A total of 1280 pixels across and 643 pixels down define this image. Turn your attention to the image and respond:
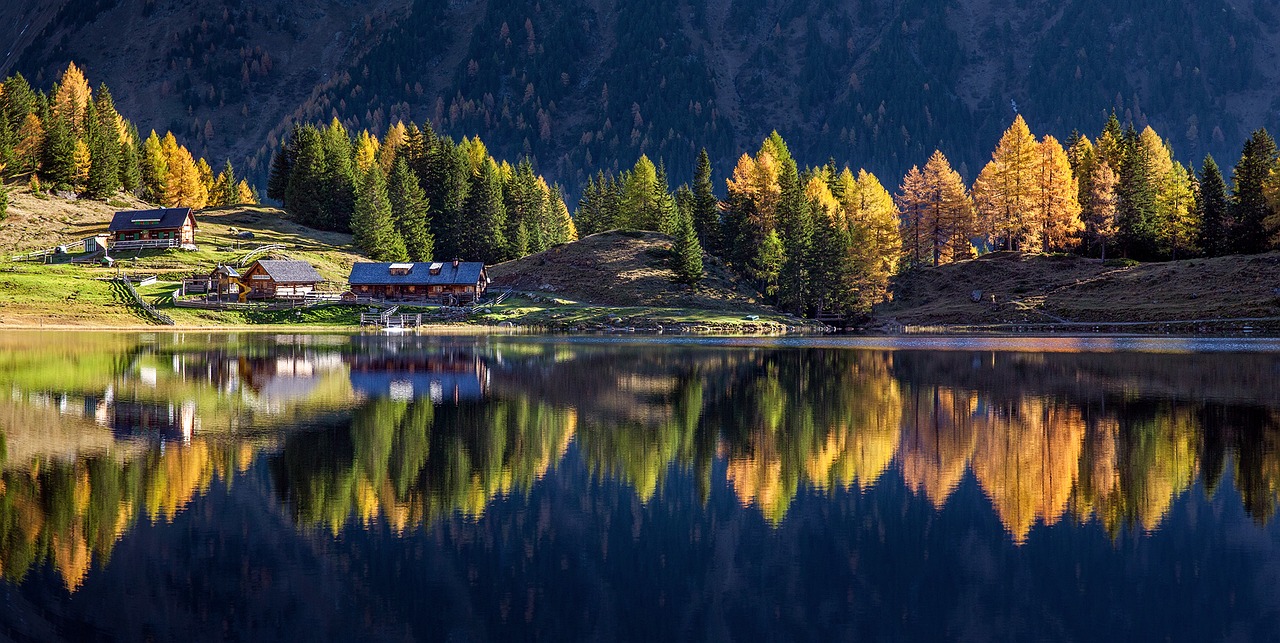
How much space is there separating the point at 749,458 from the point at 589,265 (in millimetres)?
92195

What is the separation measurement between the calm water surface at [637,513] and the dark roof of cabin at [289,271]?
69601 mm

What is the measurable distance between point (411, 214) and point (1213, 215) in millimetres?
93828

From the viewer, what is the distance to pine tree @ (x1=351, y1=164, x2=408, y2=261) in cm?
13062

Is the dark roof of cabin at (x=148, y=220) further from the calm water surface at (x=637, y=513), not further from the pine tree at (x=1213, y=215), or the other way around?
the pine tree at (x=1213, y=215)

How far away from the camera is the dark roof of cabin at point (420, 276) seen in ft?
382

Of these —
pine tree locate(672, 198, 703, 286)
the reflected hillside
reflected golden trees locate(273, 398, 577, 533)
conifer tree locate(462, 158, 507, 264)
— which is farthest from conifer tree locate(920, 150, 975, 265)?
reflected golden trees locate(273, 398, 577, 533)

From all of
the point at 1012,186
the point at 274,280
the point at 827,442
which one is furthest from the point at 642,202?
the point at 827,442

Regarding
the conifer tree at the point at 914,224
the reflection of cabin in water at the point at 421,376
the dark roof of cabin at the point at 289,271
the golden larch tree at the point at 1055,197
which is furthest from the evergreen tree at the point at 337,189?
the golden larch tree at the point at 1055,197

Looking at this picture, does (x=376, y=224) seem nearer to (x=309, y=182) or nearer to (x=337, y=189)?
(x=337, y=189)

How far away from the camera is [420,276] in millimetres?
117375

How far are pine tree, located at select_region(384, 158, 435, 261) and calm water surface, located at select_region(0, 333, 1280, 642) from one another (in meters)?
93.4

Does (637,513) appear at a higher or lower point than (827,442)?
lower

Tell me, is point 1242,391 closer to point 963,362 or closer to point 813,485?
point 963,362

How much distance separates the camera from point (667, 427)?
3241 cm
